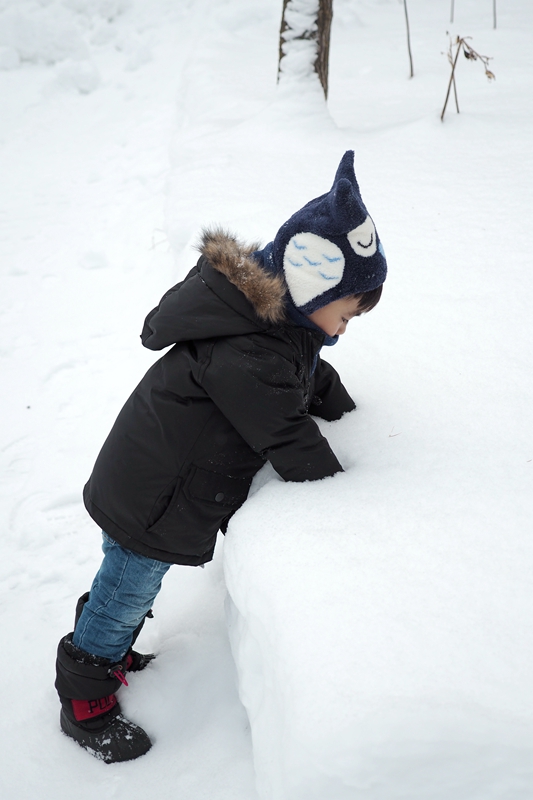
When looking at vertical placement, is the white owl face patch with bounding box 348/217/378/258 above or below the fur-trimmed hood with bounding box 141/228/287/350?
above

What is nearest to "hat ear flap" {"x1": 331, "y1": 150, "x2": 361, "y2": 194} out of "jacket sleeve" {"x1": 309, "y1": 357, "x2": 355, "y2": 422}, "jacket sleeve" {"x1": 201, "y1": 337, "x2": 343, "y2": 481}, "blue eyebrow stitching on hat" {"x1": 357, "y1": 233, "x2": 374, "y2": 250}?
"blue eyebrow stitching on hat" {"x1": 357, "y1": 233, "x2": 374, "y2": 250}

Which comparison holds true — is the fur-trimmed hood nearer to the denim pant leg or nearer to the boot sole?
the denim pant leg

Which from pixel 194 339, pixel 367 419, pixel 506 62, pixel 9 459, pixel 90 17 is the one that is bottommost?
pixel 9 459

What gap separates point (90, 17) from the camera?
628cm

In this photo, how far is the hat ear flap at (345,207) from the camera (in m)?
1.19

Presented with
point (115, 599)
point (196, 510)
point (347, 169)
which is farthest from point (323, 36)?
point (115, 599)

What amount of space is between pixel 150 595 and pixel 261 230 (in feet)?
5.44

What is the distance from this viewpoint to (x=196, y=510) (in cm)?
139

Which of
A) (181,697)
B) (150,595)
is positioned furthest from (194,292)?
(181,697)

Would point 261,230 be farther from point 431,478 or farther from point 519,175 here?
point 431,478

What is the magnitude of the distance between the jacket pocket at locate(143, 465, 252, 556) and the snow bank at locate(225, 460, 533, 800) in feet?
0.36

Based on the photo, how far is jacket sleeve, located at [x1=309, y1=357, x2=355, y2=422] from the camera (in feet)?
5.32

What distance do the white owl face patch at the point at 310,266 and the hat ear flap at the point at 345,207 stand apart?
0.03 metres

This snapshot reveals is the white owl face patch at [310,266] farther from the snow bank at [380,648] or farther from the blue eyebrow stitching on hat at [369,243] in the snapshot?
the snow bank at [380,648]
